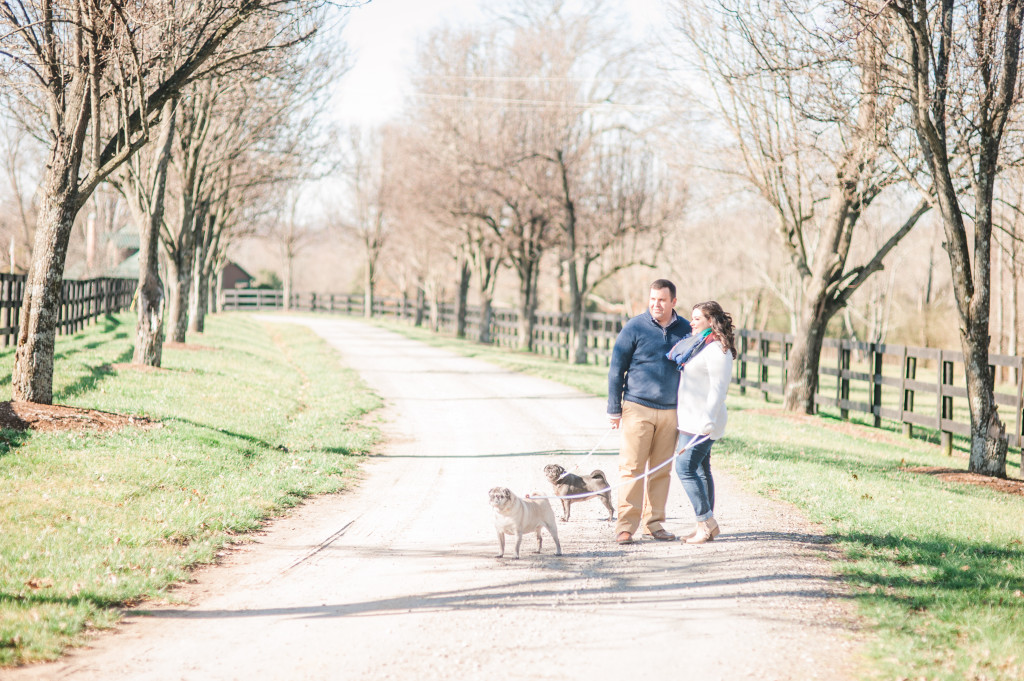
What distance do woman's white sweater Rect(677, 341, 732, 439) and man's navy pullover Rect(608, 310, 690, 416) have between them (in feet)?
0.39

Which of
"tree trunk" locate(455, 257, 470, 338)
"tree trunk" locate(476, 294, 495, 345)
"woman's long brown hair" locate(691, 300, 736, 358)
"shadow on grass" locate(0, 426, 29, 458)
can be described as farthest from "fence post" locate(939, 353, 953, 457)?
"tree trunk" locate(455, 257, 470, 338)

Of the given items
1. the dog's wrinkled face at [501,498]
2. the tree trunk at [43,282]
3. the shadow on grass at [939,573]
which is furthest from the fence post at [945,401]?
the tree trunk at [43,282]

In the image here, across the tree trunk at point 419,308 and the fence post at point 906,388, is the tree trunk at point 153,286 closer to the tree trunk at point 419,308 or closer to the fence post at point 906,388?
the fence post at point 906,388

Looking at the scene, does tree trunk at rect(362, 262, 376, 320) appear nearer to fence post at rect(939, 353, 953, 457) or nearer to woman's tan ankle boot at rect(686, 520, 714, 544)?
fence post at rect(939, 353, 953, 457)

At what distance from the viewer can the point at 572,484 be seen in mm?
7113

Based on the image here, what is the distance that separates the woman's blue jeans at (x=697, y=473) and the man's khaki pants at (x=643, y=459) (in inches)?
6.0

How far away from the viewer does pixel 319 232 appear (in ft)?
194

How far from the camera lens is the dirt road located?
4.25 m

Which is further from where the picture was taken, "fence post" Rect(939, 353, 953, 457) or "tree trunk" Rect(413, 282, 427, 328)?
"tree trunk" Rect(413, 282, 427, 328)

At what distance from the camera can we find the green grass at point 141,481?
509 centimetres

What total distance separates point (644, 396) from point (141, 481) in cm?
468

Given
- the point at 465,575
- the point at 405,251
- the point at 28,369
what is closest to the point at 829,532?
the point at 465,575

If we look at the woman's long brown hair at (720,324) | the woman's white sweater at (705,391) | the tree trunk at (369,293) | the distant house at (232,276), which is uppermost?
the distant house at (232,276)

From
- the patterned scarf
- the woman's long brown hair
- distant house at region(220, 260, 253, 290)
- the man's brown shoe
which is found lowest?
the man's brown shoe
